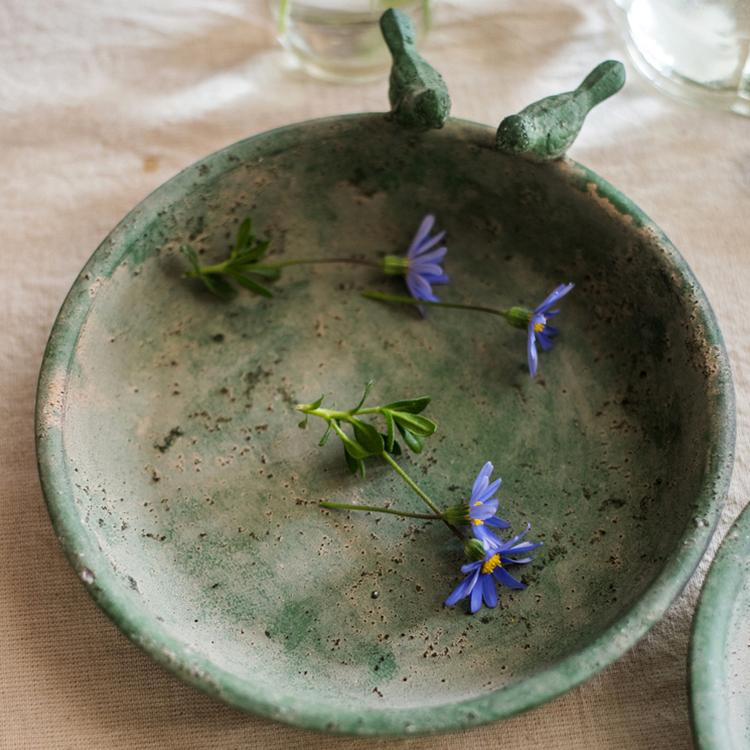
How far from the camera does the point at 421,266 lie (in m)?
0.83

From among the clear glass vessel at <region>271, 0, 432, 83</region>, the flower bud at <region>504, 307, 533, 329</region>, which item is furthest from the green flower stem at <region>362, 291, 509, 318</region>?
the clear glass vessel at <region>271, 0, 432, 83</region>

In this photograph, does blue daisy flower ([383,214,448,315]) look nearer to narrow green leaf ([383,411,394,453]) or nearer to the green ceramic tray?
the green ceramic tray

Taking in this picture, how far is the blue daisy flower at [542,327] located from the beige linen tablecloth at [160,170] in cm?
14

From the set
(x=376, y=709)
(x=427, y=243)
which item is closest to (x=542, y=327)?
(x=427, y=243)

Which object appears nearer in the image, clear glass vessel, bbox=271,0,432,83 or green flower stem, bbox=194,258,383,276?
green flower stem, bbox=194,258,383,276

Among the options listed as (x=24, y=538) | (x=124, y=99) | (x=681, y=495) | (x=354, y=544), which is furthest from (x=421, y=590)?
(x=124, y=99)

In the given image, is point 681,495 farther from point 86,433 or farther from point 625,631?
point 86,433

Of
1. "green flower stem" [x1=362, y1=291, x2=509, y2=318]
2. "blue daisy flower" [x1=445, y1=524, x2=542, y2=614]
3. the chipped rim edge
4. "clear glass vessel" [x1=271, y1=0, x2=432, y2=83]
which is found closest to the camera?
the chipped rim edge

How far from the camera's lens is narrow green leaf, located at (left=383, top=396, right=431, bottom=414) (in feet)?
2.46

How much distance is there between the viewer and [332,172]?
0.84 metres

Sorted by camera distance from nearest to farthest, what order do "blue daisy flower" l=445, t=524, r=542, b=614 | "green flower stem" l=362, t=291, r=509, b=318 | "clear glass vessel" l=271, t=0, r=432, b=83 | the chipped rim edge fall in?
the chipped rim edge
"blue daisy flower" l=445, t=524, r=542, b=614
"green flower stem" l=362, t=291, r=509, b=318
"clear glass vessel" l=271, t=0, r=432, b=83

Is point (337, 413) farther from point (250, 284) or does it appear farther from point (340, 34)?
point (340, 34)

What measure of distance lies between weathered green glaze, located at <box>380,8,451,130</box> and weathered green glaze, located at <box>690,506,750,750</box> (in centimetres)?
35

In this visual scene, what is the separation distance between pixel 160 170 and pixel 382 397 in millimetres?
297
